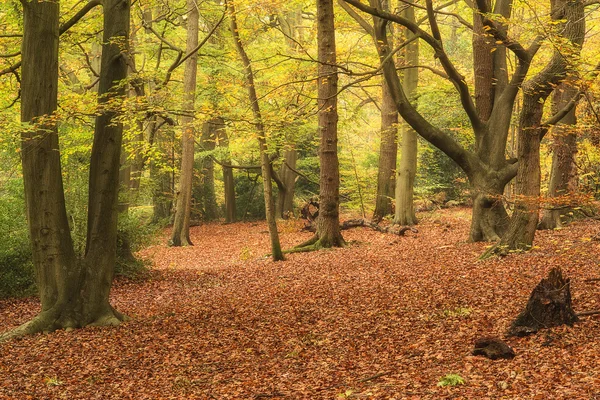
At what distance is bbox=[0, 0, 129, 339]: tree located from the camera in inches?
358

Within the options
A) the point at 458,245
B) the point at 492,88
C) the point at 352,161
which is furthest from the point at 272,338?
the point at 352,161

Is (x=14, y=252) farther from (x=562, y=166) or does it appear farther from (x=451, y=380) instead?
(x=562, y=166)

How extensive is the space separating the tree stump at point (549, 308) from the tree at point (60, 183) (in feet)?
20.0

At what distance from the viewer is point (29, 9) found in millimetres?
9008

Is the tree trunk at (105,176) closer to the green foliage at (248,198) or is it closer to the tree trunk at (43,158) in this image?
the tree trunk at (43,158)

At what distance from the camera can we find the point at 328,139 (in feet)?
49.3

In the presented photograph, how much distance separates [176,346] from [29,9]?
17.5 ft

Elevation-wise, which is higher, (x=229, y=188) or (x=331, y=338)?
(x=229, y=188)

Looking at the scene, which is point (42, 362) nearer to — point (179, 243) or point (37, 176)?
point (37, 176)

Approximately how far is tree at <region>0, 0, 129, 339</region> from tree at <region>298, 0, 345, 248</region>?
5.91 m

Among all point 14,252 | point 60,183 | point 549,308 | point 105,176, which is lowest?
point 549,308

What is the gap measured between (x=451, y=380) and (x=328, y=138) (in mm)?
10062

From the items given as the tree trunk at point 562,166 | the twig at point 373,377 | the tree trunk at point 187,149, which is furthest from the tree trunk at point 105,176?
the tree trunk at point 562,166

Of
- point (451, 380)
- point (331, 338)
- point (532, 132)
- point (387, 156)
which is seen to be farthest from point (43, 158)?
point (387, 156)
